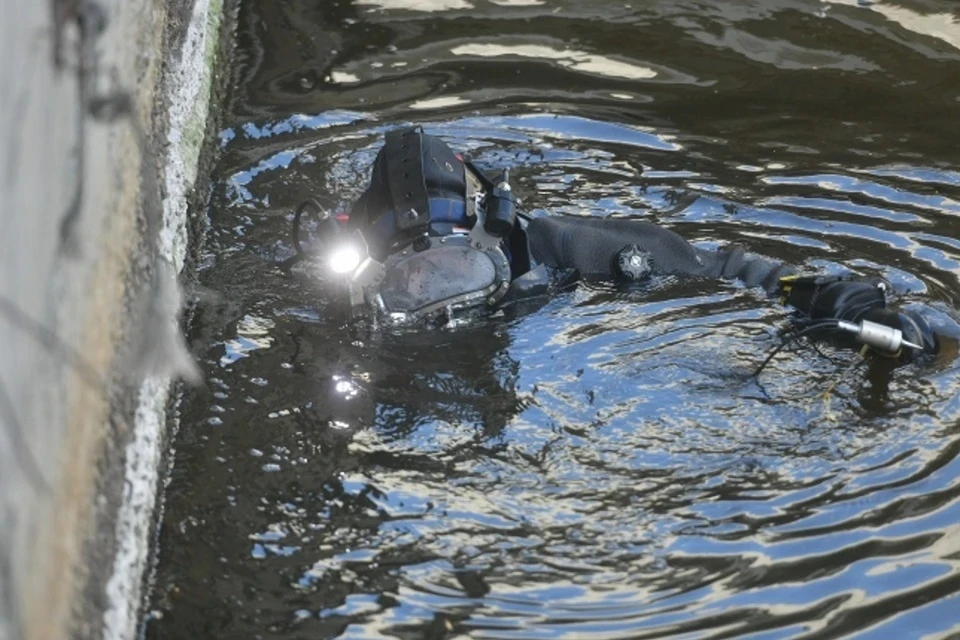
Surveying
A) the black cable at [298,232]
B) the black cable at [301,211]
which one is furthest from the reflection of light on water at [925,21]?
the black cable at [301,211]

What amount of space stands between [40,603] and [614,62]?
4.92m

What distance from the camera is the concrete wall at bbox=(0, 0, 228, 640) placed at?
7.47ft

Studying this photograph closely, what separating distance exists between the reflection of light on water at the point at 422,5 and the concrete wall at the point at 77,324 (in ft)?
10.9

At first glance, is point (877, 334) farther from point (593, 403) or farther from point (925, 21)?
point (925, 21)

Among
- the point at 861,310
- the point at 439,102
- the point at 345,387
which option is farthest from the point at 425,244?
the point at 439,102

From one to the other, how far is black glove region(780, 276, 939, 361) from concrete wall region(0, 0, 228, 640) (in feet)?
6.74

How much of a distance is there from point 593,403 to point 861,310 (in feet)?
3.00

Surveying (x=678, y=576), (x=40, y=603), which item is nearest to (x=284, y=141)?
(x=678, y=576)

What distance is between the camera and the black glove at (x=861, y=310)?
4.04 meters

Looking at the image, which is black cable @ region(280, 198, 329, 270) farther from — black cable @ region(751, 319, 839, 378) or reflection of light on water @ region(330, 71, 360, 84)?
reflection of light on water @ region(330, 71, 360, 84)

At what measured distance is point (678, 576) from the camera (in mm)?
3258

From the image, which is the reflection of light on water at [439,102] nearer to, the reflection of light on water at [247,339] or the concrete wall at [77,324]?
the reflection of light on water at [247,339]

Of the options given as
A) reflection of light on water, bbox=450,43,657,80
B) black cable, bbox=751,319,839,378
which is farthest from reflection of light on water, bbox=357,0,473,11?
black cable, bbox=751,319,839,378

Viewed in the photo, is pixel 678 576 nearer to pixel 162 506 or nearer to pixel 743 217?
pixel 162 506
